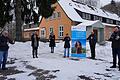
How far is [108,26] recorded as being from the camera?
5597 centimetres

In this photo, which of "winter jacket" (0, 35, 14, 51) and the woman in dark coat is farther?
the woman in dark coat

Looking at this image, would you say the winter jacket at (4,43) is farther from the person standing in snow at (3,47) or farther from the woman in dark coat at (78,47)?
the woman in dark coat at (78,47)

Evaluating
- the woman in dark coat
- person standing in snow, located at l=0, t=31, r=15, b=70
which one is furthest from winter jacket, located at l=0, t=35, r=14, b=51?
the woman in dark coat

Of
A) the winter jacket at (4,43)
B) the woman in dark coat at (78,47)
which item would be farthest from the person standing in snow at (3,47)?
the woman in dark coat at (78,47)

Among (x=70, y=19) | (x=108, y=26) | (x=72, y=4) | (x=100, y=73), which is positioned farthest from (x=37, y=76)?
(x=108, y=26)

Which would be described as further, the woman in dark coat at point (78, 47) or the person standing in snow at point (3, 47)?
the woman in dark coat at point (78, 47)

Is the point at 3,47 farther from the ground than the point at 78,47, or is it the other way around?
the point at 3,47

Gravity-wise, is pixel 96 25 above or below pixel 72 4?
below

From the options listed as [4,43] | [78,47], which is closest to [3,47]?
[4,43]

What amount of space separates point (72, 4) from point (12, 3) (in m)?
22.4

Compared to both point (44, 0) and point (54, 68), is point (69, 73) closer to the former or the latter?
point (54, 68)

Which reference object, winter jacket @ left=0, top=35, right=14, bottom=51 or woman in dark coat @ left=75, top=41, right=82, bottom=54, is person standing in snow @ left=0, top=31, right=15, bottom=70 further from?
woman in dark coat @ left=75, top=41, right=82, bottom=54

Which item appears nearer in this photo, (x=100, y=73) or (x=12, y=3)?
(x=100, y=73)

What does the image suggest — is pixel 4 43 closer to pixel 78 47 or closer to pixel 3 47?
pixel 3 47
